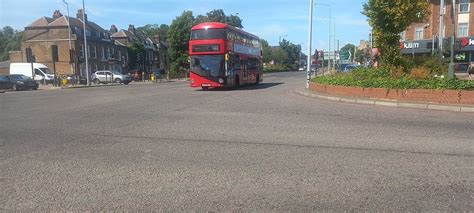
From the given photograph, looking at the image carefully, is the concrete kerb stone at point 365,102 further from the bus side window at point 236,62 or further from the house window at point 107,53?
the house window at point 107,53

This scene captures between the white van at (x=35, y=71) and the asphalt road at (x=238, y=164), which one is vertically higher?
the white van at (x=35, y=71)

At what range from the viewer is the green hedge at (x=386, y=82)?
14.7 meters

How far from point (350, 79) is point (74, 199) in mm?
15391

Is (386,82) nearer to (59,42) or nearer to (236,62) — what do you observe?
→ (236,62)

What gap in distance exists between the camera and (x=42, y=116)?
40.9 ft

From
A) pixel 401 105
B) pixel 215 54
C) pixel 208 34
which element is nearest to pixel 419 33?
pixel 215 54

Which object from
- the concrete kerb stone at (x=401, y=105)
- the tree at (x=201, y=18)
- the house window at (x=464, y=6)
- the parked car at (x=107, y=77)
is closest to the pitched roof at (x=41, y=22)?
the parked car at (x=107, y=77)

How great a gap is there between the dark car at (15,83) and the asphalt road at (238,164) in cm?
2689

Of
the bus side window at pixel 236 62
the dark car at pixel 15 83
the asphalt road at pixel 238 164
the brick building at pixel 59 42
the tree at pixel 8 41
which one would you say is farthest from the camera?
the tree at pixel 8 41

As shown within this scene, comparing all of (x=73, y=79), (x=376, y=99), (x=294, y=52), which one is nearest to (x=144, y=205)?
(x=376, y=99)

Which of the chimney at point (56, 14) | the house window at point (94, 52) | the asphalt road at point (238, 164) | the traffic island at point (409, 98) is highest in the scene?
the chimney at point (56, 14)

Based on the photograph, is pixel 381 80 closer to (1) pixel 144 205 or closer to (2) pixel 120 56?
(1) pixel 144 205

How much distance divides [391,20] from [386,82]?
4.07 metres

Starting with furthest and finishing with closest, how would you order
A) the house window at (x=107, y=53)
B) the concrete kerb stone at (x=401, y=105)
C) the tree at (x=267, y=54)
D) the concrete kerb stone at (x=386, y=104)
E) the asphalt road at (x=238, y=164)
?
the tree at (x=267, y=54) → the house window at (x=107, y=53) → the concrete kerb stone at (x=386, y=104) → the concrete kerb stone at (x=401, y=105) → the asphalt road at (x=238, y=164)
